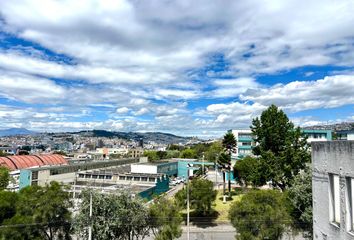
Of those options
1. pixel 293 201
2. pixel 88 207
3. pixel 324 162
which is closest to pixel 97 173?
pixel 88 207

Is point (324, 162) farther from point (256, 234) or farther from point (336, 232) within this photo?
point (256, 234)

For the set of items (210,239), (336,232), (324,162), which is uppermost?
(324,162)

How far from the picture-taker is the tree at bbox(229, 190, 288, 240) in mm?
24869

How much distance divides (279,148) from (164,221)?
18820 millimetres

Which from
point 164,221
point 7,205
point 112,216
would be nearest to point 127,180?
point 164,221

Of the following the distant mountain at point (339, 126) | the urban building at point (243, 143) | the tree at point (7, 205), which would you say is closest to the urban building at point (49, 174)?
the tree at point (7, 205)

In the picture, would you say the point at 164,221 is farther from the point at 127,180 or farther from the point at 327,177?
the point at 127,180

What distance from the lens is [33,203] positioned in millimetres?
24422

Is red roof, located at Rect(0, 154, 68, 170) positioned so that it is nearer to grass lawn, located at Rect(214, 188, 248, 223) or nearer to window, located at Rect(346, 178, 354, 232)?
grass lawn, located at Rect(214, 188, 248, 223)

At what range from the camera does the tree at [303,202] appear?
22.3 metres

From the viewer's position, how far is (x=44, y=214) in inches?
931

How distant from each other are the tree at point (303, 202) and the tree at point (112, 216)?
447 inches

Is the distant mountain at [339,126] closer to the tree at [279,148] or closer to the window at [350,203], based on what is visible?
the tree at [279,148]

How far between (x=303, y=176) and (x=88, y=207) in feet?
51.8
